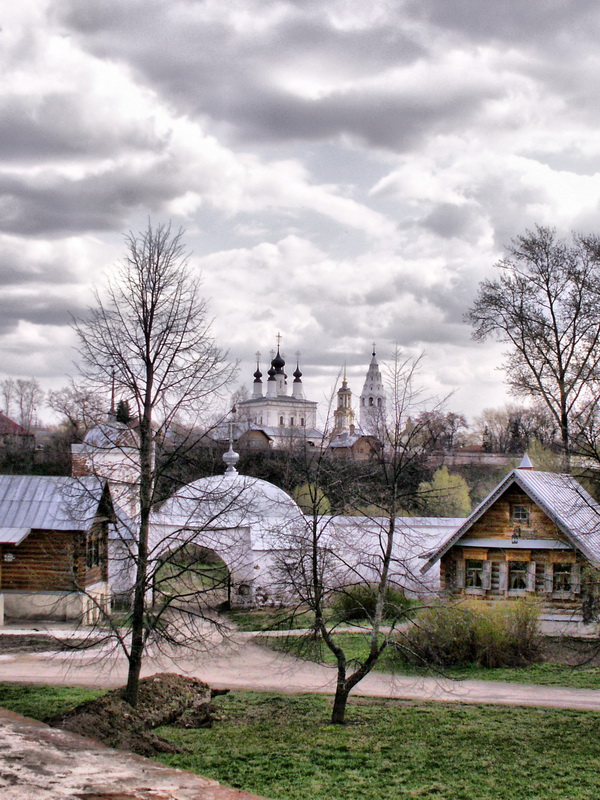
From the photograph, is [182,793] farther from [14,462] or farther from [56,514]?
[14,462]

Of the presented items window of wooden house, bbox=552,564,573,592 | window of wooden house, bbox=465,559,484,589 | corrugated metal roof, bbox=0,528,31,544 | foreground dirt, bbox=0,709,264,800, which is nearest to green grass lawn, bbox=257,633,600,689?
window of wooden house, bbox=552,564,573,592

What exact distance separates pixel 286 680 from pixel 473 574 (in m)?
7.79

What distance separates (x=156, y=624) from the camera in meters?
11.5

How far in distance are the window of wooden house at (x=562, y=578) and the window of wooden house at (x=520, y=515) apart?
4.45ft

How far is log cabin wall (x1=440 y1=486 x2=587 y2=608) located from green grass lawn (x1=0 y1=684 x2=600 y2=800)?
7.73 metres

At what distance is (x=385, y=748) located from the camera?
11.1 meters

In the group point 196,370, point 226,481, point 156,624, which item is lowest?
point 156,624

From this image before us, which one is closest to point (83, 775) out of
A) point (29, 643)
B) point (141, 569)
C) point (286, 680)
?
point (141, 569)

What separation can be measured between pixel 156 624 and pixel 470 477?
47.5 metres

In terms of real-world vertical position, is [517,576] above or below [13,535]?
below

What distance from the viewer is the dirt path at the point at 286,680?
1441 cm

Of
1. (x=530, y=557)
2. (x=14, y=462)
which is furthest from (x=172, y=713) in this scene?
(x=14, y=462)

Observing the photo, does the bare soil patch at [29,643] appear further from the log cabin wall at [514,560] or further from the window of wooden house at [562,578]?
the window of wooden house at [562,578]

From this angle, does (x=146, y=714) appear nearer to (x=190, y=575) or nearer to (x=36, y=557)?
(x=190, y=575)
